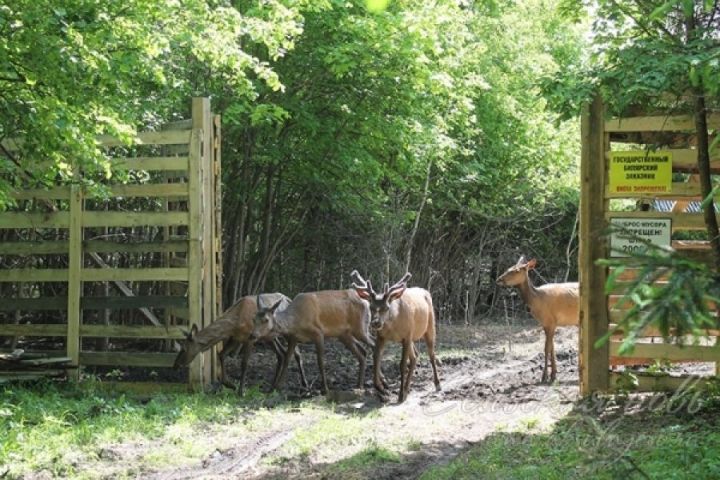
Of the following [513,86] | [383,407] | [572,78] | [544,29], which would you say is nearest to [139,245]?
[383,407]

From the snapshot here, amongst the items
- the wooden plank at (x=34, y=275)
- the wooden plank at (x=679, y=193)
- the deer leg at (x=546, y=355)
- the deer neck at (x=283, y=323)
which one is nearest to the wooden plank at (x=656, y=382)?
the wooden plank at (x=679, y=193)

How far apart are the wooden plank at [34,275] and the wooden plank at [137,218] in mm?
853

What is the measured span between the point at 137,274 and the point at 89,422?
117 inches

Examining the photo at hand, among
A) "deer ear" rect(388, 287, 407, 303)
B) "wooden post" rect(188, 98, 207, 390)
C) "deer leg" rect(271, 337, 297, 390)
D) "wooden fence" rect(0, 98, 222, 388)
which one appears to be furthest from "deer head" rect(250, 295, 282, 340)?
"deer ear" rect(388, 287, 407, 303)

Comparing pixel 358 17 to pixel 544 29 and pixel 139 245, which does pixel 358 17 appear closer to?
pixel 139 245

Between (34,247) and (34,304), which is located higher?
(34,247)

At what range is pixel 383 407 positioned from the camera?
10.6 metres

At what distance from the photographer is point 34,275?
11977 millimetres

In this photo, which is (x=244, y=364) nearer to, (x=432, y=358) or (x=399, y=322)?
(x=399, y=322)

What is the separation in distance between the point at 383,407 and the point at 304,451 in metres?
2.75

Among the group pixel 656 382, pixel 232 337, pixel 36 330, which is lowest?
pixel 656 382

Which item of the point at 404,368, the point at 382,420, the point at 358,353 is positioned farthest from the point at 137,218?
the point at 382,420

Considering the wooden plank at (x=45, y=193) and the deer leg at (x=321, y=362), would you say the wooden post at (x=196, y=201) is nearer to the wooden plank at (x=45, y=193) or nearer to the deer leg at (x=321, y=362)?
the deer leg at (x=321, y=362)

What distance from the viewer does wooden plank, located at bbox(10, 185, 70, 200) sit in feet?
38.8
